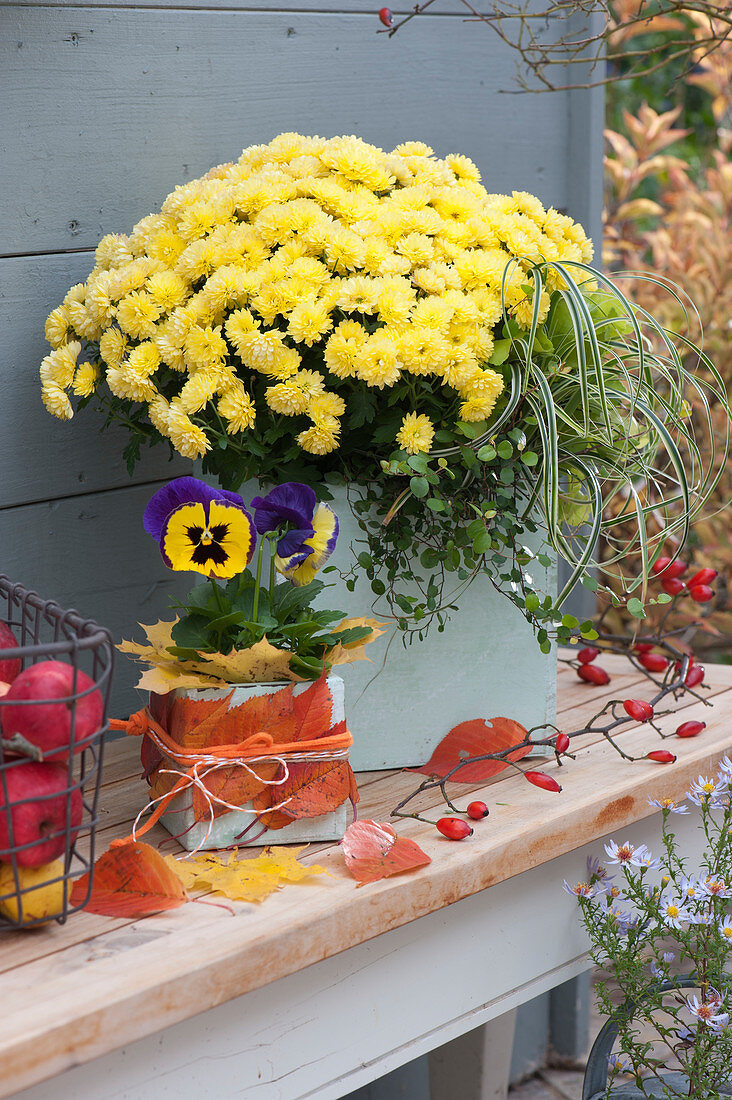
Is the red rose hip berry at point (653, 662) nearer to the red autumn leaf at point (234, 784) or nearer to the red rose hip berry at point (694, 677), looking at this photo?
the red rose hip berry at point (694, 677)

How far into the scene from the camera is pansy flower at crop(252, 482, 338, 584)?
0.88 metres

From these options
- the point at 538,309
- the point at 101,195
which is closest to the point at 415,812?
the point at 538,309

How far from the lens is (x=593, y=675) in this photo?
4.38ft

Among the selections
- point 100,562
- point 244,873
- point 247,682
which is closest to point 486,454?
point 247,682

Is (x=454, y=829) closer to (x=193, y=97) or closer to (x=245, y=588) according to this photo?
(x=245, y=588)

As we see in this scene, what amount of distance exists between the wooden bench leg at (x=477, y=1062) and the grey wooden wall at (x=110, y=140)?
2.26ft

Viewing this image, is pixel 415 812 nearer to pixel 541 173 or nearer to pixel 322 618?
pixel 322 618

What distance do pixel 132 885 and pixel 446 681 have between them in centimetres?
38

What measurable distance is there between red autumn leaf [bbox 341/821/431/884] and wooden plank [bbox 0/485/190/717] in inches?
17.5

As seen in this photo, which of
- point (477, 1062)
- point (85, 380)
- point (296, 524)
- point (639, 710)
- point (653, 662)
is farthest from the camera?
point (477, 1062)

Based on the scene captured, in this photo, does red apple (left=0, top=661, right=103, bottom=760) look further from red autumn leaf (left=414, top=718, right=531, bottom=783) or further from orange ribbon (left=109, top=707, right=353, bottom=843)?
red autumn leaf (left=414, top=718, right=531, bottom=783)

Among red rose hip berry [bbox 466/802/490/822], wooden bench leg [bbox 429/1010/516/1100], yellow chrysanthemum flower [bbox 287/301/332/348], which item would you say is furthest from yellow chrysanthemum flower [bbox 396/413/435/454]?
wooden bench leg [bbox 429/1010/516/1100]

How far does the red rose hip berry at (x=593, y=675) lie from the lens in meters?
1.33

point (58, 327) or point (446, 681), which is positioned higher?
point (58, 327)
